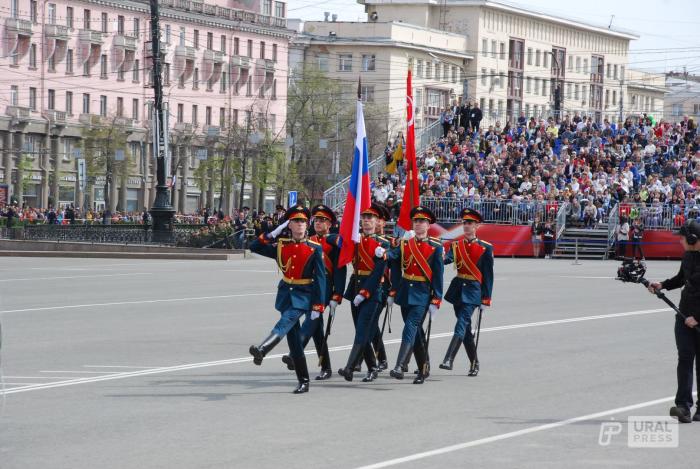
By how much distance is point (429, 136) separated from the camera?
55469 millimetres

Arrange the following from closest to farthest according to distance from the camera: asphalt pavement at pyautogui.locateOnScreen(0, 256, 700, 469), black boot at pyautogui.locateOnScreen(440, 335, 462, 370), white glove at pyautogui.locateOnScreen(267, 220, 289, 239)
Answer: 1. asphalt pavement at pyautogui.locateOnScreen(0, 256, 700, 469)
2. white glove at pyautogui.locateOnScreen(267, 220, 289, 239)
3. black boot at pyautogui.locateOnScreen(440, 335, 462, 370)

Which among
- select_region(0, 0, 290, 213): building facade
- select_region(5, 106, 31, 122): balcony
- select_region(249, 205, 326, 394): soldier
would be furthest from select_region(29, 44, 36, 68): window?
select_region(249, 205, 326, 394): soldier

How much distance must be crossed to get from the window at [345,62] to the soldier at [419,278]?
99.8 meters

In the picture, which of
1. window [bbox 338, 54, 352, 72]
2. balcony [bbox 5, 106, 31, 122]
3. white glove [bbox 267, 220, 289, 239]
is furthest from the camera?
window [bbox 338, 54, 352, 72]

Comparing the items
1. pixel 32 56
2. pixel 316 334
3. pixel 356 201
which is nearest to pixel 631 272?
pixel 316 334

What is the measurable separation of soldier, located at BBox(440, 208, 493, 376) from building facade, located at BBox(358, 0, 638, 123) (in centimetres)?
9909

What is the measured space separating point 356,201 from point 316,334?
1.71m

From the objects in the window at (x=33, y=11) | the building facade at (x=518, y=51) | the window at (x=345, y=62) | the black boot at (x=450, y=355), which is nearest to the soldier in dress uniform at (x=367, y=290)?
the black boot at (x=450, y=355)

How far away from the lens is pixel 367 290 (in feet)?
44.1

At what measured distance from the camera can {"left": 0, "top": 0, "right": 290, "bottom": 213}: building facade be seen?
77.4 meters

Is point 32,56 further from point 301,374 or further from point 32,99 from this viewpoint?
point 301,374

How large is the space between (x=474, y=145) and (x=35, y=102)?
3582 centimetres

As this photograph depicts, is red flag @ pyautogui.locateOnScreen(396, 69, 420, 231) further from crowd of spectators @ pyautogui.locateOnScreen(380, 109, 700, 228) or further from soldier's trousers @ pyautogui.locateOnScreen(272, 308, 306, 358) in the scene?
crowd of spectators @ pyautogui.locateOnScreen(380, 109, 700, 228)

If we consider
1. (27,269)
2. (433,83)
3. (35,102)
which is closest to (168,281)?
(27,269)
